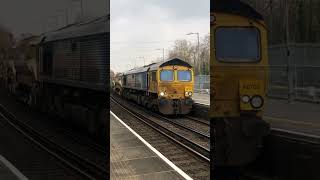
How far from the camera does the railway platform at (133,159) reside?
131 cm

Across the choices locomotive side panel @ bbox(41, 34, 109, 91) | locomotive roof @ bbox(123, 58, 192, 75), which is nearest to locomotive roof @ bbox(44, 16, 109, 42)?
locomotive side panel @ bbox(41, 34, 109, 91)

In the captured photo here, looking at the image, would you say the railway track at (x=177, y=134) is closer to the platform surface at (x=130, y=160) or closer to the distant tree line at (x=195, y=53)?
the platform surface at (x=130, y=160)

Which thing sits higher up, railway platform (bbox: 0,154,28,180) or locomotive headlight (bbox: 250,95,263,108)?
locomotive headlight (bbox: 250,95,263,108)

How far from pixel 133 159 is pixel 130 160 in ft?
0.04

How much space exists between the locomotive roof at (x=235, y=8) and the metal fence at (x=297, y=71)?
0.17 meters

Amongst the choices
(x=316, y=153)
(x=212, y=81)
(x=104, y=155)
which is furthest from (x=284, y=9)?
(x=104, y=155)

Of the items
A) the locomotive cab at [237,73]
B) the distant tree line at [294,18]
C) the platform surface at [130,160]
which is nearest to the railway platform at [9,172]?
the platform surface at [130,160]

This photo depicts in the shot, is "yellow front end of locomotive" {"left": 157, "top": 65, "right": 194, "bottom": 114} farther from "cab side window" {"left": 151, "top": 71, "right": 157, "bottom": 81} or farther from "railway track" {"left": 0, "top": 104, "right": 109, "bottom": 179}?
"railway track" {"left": 0, "top": 104, "right": 109, "bottom": 179}

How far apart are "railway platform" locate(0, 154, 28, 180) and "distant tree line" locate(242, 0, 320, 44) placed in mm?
1322

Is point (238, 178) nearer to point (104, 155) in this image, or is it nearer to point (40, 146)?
point (104, 155)

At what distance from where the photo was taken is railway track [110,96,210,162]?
132cm

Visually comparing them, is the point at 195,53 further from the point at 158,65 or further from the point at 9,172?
the point at 9,172

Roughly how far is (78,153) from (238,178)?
2.36 feet

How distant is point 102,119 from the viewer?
1.34 m
